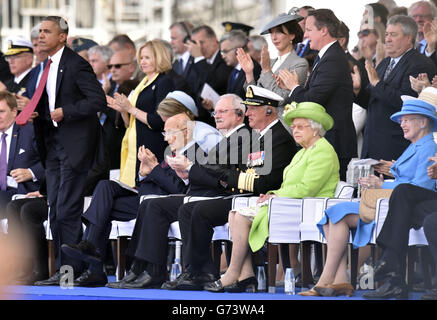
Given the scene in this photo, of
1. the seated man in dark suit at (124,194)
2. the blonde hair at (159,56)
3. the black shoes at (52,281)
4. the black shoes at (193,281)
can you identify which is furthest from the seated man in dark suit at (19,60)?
the black shoes at (193,281)

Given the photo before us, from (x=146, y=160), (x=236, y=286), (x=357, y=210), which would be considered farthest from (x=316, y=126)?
(x=146, y=160)

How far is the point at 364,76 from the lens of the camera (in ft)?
25.8

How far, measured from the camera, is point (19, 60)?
10328mm

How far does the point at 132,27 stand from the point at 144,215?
15043mm

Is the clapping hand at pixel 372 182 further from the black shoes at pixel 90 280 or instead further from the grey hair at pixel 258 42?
the grey hair at pixel 258 42

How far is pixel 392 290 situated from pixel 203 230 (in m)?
1.57

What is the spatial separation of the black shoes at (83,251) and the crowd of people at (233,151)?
0.01 metres

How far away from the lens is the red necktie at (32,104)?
7.54 metres

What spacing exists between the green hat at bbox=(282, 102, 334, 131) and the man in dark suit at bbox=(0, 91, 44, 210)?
114 inches

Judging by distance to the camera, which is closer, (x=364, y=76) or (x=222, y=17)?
(x=364, y=76)

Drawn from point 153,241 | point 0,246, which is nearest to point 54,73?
point 153,241

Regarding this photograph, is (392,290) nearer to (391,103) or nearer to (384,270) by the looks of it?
(384,270)

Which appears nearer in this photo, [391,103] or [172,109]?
[391,103]
